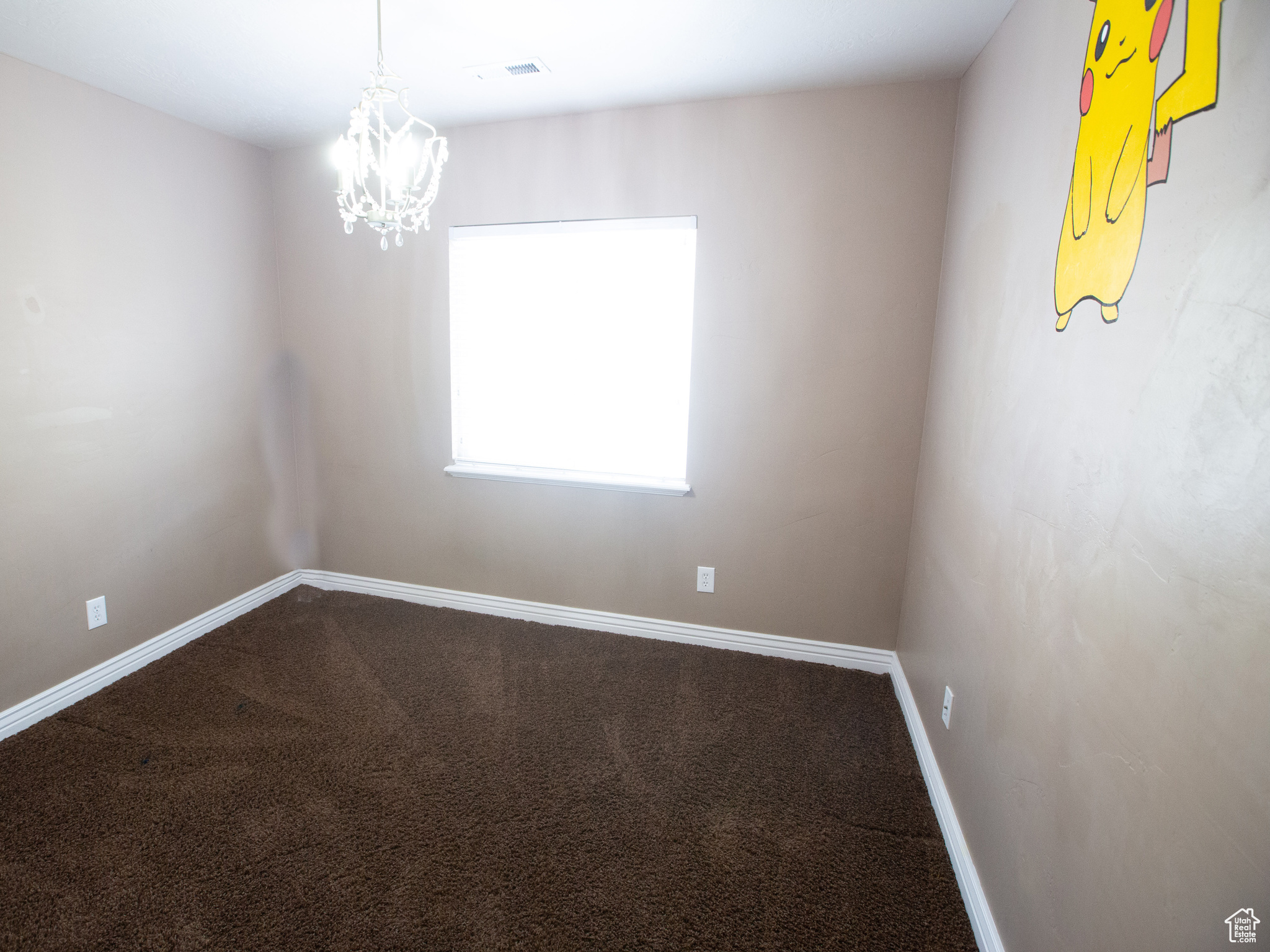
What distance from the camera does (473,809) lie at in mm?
1835

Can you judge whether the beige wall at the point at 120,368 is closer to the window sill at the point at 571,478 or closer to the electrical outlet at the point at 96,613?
Result: the electrical outlet at the point at 96,613

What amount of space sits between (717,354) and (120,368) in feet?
8.29

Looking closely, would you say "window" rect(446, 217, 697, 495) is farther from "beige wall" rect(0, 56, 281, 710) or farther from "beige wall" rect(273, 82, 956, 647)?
"beige wall" rect(0, 56, 281, 710)

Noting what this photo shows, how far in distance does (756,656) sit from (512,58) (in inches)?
103

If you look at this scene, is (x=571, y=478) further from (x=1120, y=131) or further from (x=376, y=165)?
(x=1120, y=131)

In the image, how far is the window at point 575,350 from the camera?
8.72 ft

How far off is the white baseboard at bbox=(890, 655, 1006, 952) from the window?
1.35 m

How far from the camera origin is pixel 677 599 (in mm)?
2881

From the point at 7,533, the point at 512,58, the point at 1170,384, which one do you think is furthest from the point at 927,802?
the point at 7,533

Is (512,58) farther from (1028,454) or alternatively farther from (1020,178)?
(1028,454)

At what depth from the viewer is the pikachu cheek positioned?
0.94 metres

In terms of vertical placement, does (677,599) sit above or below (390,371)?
below

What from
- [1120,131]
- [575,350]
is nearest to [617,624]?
[575,350]
